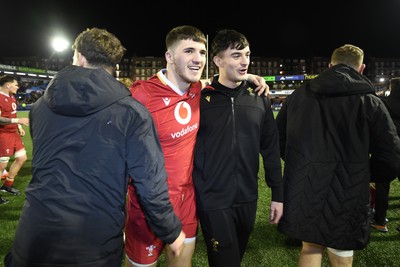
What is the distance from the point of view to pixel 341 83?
94.7 inches

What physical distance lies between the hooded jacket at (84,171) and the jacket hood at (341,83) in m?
1.45

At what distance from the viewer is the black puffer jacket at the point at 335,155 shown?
7.90 ft

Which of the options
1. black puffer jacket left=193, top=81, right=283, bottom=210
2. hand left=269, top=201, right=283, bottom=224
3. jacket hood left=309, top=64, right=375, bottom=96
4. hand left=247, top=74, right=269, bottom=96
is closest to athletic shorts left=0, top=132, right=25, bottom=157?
black puffer jacket left=193, top=81, right=283, bottom=210

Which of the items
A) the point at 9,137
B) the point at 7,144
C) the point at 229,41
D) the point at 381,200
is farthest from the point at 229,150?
the point at 9,137

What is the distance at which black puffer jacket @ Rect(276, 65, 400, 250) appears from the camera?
7.90ft

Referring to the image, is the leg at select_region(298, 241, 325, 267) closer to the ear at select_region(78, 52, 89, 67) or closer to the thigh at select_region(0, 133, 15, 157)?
the ear at select_region(78, 52, 89, 67)

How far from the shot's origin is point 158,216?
1.80 m

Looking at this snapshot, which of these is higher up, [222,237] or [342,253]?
[222,237]

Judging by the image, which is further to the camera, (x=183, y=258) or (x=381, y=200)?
(x=381, y=200)

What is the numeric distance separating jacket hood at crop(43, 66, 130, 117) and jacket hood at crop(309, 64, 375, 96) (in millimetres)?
1563

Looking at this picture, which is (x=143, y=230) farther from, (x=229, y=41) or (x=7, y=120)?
(x=7, y=120)

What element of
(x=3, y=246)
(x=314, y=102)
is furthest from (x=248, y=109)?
(x=3, y=246)

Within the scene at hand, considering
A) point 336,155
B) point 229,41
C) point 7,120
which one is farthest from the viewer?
point 7,120

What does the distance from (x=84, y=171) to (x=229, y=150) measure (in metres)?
1.15
